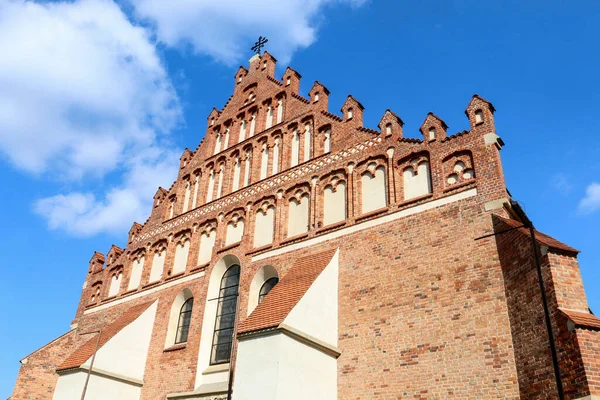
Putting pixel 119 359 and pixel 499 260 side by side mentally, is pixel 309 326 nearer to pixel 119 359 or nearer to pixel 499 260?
pixel 499 260

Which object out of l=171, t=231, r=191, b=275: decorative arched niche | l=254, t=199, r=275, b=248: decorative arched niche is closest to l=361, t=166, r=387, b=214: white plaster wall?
l=254, t=199, r=275, b=248: decorative arched niche

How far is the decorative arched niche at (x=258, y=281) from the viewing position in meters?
14.3

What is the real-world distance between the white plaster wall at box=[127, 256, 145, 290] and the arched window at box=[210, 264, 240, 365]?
4.35m

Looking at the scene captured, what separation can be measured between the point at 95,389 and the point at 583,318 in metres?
12.4

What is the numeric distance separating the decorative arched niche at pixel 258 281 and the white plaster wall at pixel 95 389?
4497 mm

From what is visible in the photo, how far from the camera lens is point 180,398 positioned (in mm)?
14023

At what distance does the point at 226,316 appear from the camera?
49.0 ft

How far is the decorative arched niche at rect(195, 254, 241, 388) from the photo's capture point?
13984 millimetres

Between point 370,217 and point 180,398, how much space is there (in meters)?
7.02

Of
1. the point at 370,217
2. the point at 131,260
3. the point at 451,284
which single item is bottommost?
the point at 451,284

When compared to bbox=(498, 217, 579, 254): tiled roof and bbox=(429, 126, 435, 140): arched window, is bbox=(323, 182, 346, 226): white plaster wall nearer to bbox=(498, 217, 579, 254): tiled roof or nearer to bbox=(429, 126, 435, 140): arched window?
bbox=(429, 126, 435, 140): arched window

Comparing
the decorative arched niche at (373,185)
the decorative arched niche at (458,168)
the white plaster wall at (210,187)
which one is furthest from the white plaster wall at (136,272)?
the decorative arched niche at (458,168)

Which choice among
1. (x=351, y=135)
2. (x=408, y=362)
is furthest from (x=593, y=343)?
(x=351, y=135)

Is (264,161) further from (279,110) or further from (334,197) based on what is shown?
(334,197)
